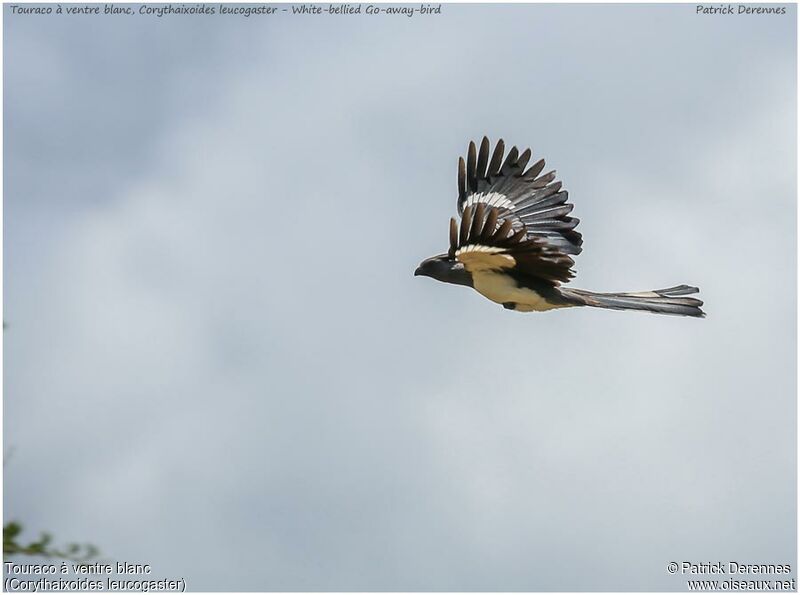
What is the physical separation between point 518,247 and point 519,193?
2.75 m

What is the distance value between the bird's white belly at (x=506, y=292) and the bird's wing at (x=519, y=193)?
110 cm

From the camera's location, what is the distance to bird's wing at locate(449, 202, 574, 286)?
1041 cm

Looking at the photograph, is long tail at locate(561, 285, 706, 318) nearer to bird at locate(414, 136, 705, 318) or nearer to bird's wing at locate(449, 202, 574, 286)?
bird at locate(414, 136, 705, 318)

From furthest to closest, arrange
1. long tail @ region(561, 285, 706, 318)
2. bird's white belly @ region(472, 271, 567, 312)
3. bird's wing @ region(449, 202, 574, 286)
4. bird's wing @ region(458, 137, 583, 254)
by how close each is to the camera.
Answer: bird's wing @ region(458, 137, 583, 254)
long tail @ region(561, 285, 706, 318)
bird's white belly @ region(472, 271, 567, 312)
bird's wing @ region(449, 202, 574, 286)

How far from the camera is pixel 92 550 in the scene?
4.27 m

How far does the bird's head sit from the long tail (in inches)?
42.2

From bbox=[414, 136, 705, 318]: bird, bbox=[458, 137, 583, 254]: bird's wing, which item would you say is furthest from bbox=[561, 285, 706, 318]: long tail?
bbox=[458, 137, 583, 254]: bird's wing

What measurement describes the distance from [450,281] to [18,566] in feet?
17.0

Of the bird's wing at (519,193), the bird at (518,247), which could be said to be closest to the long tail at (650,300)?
the bird at (518,247)

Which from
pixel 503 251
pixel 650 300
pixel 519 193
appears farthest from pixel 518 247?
pixel 519 193

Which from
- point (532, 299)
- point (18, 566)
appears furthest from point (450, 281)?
point (18, 566)

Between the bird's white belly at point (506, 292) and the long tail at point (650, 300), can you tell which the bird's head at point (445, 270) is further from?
the long tail at point (650, 300)

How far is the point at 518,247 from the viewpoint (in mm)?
10453

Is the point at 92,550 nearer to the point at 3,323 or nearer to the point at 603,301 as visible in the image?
the point at 3,323
